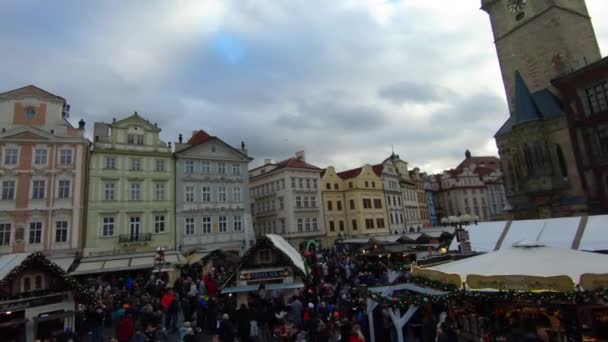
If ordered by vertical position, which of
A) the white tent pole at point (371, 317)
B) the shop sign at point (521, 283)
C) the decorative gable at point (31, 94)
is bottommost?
the white tent pole at point (371, 317)

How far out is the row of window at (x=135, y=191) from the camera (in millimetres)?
27328

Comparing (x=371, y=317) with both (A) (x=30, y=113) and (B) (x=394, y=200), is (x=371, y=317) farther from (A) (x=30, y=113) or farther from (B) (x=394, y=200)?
(B) (x=394, y=200)

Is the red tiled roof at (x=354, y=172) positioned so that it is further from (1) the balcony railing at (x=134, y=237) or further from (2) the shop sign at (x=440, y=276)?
(2) the shop sign at (x=440, y=276)

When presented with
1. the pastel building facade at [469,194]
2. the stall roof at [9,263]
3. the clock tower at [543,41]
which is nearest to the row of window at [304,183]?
the clock tower at [543,41]

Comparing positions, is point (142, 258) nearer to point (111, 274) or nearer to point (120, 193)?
point (111, 274)

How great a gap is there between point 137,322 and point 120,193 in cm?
1654

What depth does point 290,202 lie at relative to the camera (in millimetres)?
39969

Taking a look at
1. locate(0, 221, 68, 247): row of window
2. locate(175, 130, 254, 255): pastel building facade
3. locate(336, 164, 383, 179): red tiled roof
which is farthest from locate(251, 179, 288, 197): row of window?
locate(0, 221, 68, 247): row of window

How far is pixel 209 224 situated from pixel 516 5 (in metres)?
34.7

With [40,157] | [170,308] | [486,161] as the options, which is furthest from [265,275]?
[486,161]

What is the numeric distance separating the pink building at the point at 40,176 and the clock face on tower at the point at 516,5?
39.1 m

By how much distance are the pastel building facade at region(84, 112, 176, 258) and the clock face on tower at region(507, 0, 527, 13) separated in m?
34.2

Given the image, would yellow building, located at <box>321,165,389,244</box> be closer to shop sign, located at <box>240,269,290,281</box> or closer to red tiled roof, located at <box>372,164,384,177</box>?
red tiled roof, located at <box>372,164,384,177</box>

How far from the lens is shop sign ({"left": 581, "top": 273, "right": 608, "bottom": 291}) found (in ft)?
23.8
